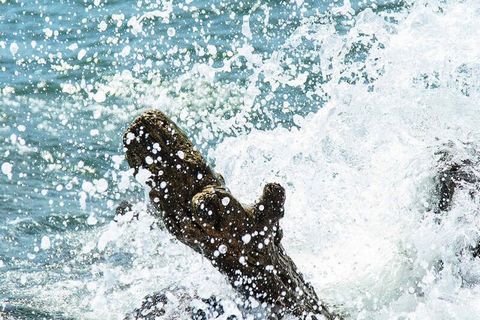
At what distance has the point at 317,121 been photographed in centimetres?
764

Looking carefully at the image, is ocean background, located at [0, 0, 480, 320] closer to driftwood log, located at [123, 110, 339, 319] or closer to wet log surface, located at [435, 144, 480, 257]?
wet log surface, located at [435, 144, 480, 257]

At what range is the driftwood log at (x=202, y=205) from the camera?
4.48m

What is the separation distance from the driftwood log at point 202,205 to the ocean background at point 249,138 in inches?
11.6

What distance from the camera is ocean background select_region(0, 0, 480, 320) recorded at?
5.88 m

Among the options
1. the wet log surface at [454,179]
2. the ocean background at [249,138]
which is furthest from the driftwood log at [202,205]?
the wet log surface at [454,179]

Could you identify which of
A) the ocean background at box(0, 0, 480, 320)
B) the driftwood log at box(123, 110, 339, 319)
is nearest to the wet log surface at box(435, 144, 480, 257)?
the ocean background at box(0, 0, 480, 320)

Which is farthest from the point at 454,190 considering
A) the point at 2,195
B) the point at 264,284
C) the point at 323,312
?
the point at 2,195

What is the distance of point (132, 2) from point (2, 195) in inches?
212

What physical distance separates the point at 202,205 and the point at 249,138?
3.48m

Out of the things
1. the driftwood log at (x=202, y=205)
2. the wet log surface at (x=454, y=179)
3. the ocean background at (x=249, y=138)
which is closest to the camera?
the driftwood log at (x=202, y=205)

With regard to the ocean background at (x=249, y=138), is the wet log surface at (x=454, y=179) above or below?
below

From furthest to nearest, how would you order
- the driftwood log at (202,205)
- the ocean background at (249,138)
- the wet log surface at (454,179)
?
the ocean background at (249,138), the wet log surface at (454,179), the driftwood log at (202,205)

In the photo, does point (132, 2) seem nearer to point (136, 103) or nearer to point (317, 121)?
point (136, 103)

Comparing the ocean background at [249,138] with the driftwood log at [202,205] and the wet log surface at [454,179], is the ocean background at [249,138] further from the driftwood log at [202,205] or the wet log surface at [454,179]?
the driftwood log at [202,205]
